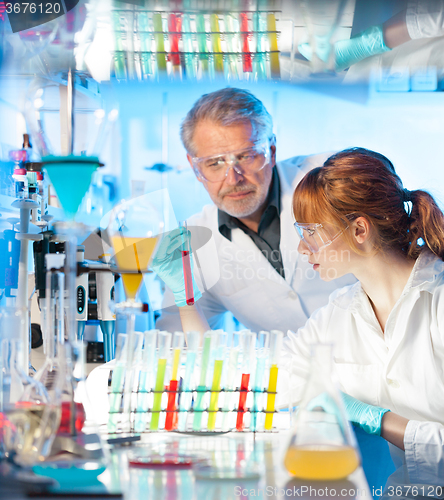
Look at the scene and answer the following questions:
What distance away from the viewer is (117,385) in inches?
53.1

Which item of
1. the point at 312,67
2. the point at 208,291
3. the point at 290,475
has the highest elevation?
the point at 312,67

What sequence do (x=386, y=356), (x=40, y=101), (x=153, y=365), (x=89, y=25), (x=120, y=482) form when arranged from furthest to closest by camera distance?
1. (x=89, y=25)
2. (x=386, y=356)
3. (x=153, y=365)
4. (x=40, y=101)
5. (x=120, y=482)

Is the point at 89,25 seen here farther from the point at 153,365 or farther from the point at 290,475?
the point at 290,475

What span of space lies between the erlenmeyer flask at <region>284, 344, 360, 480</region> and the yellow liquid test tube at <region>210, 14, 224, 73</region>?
1.62 metres

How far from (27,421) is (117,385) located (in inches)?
14.8

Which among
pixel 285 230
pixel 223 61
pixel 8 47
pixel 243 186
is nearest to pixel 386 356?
pixel 285 230

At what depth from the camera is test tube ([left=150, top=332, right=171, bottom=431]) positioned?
1.35 metres

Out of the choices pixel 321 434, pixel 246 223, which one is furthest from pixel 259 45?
pixel 321 434

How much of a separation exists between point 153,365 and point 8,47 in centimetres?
167

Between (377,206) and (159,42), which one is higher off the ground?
(159,42)

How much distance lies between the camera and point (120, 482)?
96 centimetres

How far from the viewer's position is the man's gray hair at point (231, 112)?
2273 mm
